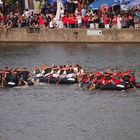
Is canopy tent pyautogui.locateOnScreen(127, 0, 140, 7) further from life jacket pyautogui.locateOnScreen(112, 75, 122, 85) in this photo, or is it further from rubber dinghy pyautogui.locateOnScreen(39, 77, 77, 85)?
life jacket pyautogui.locateOnScreen(112, 75, 122, 85)

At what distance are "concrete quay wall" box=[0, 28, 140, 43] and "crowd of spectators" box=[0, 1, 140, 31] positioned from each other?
1.81ft

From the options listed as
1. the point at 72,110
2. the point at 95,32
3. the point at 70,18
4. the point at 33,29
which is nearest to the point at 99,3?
the point at 95,32

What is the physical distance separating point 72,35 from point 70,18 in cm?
314

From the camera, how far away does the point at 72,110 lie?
70.1 meters

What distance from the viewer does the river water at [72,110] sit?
63.1 metres

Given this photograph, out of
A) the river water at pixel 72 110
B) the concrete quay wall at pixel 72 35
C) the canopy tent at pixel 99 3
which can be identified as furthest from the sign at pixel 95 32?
the river water at pixel 72 110

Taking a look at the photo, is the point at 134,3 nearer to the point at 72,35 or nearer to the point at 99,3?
the point at 99,3

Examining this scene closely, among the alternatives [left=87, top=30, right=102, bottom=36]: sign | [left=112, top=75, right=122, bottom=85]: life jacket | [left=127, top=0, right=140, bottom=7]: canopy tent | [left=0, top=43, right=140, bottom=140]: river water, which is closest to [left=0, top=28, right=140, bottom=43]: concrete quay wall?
[left=87, top=30, right=102, bottom=36]: sign

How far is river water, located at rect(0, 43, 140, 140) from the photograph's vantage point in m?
63.1

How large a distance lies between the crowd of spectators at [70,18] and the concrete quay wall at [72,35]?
0.55m

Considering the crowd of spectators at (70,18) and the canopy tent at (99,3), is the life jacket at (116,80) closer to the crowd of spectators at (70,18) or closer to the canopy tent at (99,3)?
the crowd of spectators at (70,18)

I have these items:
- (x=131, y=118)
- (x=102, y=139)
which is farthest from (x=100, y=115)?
(x=102, y=139)

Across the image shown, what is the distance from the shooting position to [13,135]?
63.0 metres

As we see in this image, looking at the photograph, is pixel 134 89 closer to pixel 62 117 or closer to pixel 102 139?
pixel 62 117
